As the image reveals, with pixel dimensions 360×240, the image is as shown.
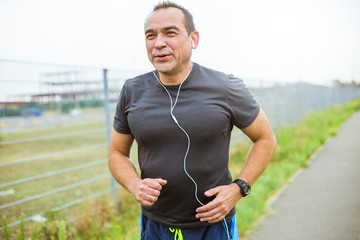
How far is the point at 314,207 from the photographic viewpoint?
5.05m

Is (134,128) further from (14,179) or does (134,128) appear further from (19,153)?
(19,153)

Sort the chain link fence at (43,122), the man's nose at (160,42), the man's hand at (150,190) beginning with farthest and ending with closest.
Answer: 1. the chain link fence at (43,122)
2. the man's nose at (160,42)
3. the man's hand at (150,190)

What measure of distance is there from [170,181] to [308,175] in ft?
18.8

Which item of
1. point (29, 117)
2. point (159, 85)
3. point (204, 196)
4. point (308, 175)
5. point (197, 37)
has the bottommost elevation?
point (308, 175)

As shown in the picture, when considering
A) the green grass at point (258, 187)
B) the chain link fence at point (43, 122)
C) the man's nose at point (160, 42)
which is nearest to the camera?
the man's nose at point (160, 42)

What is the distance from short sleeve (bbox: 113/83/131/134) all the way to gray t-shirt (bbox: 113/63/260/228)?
7cm

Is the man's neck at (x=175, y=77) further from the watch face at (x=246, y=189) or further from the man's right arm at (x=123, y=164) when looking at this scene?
the watch face at (x=246, y=189)

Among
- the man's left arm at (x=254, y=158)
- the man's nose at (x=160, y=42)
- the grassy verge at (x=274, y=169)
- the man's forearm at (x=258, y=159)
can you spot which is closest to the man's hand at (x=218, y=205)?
the man's left arm at (x=254, y=158)

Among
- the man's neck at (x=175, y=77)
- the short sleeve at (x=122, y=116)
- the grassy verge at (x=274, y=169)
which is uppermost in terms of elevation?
the man's neck at (x=175, y=77)

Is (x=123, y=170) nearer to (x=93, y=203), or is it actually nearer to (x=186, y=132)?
(x=186, y=132)

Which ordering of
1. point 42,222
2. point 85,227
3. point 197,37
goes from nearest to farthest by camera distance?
point 197,37 → point 42,222 → point 85,227

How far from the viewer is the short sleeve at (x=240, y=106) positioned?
193cm

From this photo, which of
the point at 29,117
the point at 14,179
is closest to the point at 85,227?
the point at 14,179

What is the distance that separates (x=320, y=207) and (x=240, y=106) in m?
3.85
